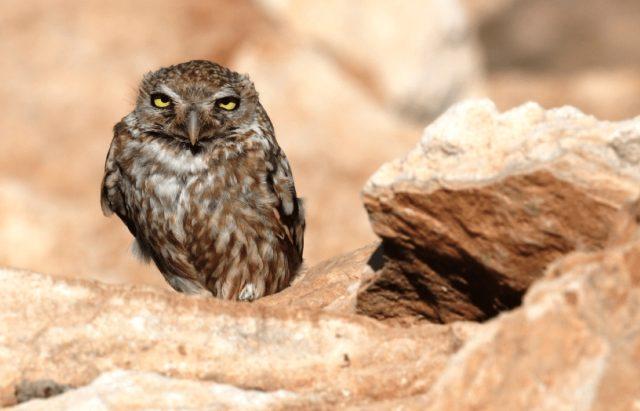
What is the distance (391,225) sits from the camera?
532 cm

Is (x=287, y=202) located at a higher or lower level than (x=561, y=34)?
lower

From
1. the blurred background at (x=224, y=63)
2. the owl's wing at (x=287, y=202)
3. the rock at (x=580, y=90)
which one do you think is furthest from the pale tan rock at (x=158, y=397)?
the rock at (x=580, y=90)

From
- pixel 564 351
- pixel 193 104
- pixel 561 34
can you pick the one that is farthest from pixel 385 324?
pixel 561 34

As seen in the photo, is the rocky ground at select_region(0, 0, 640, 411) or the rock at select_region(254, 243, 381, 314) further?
the rock at select_region(254, 243, 381, 314)

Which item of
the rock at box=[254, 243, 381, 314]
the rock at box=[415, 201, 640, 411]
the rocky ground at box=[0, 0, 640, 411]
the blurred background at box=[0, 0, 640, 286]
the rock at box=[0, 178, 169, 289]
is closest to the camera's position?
the rock at box=[415, 201, 640, 411]

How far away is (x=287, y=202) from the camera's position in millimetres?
8617

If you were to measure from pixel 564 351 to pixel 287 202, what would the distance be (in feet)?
15.9

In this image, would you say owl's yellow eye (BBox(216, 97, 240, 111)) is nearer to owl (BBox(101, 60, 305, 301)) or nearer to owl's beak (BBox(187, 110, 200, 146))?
owl (BBox(101, 60, 305, 301))

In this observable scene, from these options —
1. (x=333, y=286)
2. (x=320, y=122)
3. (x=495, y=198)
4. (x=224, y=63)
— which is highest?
(x=224, y=63)

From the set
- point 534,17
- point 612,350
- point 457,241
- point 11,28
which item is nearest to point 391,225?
point 457,241

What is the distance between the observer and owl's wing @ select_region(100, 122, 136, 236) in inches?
340

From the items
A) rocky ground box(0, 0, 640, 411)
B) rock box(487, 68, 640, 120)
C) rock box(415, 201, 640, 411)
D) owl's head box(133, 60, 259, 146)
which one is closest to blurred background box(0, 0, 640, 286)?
rock box(487, 68, 640, 120)

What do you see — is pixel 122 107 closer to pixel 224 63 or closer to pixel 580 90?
pixel 224 63

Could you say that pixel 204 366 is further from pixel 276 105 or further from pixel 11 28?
pixel 11 28
